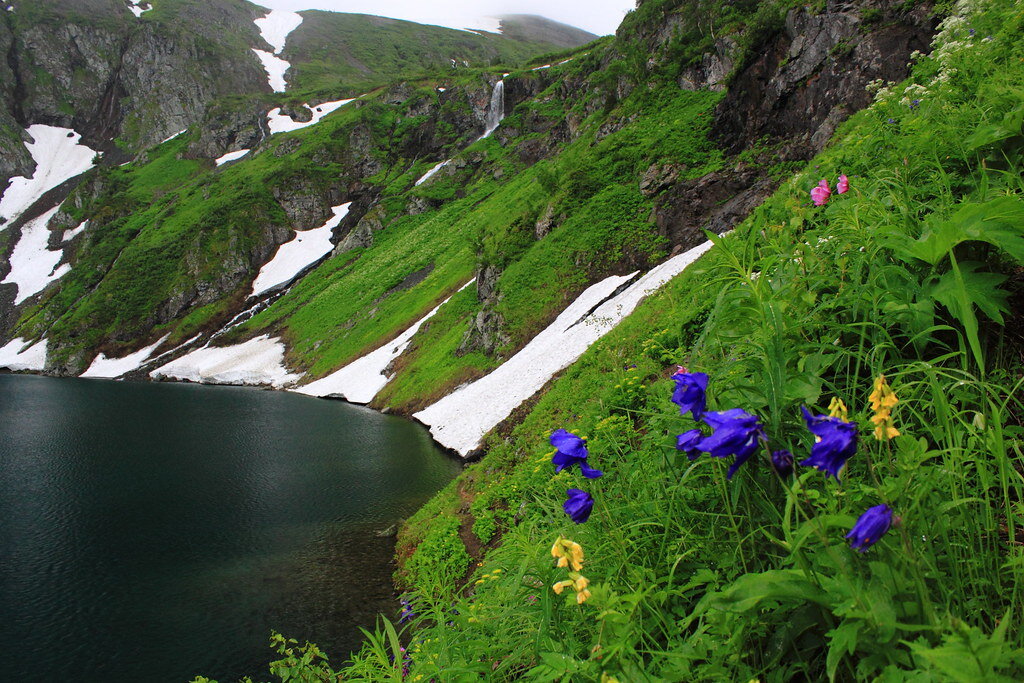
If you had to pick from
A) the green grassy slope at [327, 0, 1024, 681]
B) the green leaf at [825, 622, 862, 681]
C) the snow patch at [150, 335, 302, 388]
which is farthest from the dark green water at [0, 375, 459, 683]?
the snow patch at [150, 335, 302, 388]

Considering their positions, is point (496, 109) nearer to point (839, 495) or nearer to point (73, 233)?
point (73, 233)

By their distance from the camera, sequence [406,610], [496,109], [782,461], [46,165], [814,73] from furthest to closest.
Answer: [46,165]
[496,109]
[814,73]
[406,610]
[782,461]

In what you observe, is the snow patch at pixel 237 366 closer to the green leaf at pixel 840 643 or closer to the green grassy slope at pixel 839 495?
the green grassy slope at pixel 839 495

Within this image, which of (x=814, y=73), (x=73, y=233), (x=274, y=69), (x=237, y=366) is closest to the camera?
(x=814, y=73)

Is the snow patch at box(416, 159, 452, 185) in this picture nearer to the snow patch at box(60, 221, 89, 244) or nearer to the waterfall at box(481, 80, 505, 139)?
the waterfall at box(481, 80, 505, 139)

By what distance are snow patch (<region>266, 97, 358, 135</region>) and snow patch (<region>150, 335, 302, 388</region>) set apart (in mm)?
82397

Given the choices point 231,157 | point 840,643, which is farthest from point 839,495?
point 231,157

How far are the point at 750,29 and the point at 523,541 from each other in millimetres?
34002

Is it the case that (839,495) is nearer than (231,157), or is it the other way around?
(839,495)

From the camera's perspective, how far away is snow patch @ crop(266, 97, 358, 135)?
4988 inches

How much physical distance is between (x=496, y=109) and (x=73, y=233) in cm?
9286

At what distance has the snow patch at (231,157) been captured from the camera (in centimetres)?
12025

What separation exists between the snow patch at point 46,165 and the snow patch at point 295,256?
81.6m

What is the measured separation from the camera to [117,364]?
7050 centimetres
